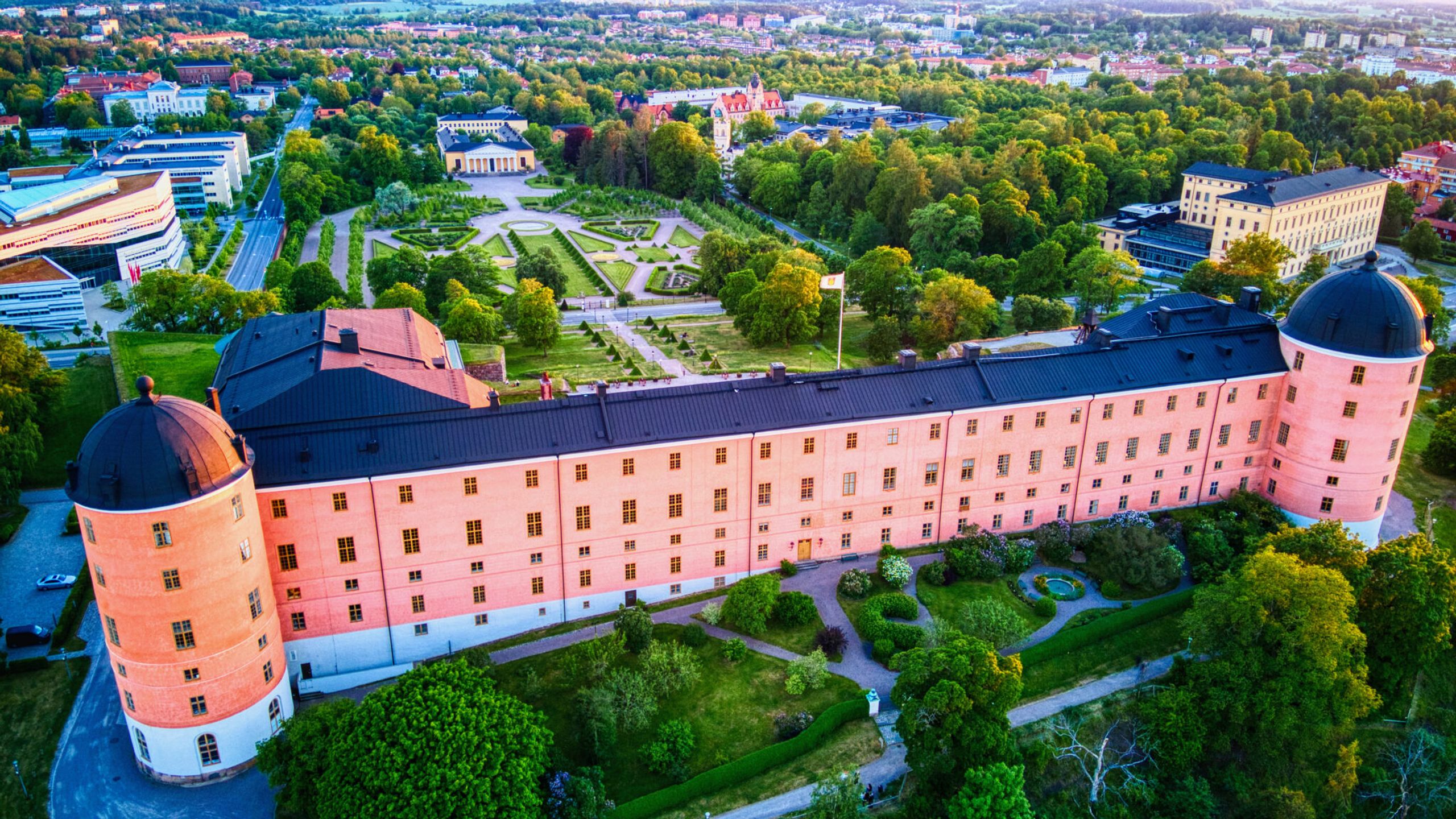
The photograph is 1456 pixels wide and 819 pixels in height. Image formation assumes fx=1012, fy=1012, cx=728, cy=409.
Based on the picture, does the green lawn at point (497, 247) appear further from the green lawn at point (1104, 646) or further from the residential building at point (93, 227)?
the green lawn at point (1104, 646)

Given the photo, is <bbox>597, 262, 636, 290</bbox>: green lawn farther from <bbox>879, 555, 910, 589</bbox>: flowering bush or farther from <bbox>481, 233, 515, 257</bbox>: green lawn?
<bbox>879, 555, 910, 589</bbox>: flowering bush

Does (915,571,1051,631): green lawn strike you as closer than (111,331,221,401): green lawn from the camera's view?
Yes

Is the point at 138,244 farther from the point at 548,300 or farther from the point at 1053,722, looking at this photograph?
the point at 1053,722

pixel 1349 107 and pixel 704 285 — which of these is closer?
pixel 704 285

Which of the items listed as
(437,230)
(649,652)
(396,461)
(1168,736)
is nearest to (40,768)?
(396,461)

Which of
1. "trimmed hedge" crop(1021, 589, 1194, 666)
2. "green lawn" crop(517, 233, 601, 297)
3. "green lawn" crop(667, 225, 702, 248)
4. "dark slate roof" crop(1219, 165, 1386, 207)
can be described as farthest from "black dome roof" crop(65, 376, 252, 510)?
"dark slate roof" crop(1219, 165, 1386, 207)

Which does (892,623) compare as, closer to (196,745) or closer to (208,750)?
(208,750)
